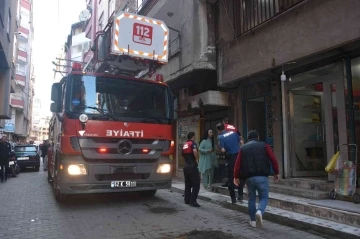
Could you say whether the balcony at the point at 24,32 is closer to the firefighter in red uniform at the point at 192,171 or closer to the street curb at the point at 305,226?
the firefighter in red uniform at the point at 192,171

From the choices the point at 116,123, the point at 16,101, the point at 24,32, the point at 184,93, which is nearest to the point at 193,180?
the point at 116,123

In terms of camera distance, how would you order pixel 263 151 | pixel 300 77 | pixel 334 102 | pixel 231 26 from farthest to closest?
pixel 231 26
pixel 300 77
pixel 334 102
pixel 263 151

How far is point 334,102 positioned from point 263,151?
3.16m

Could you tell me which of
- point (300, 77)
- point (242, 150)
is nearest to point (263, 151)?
point (242, 150)

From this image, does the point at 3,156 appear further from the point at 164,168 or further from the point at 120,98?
the point at 164,168

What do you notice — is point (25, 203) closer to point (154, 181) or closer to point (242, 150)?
point (154, 181)

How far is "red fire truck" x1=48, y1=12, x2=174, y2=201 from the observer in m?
6.54

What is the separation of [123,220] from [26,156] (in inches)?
577

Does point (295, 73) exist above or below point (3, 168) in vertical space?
above

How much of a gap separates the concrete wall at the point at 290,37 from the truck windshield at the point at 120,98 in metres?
2.86

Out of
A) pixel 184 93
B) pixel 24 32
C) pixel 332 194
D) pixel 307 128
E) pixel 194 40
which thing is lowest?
pixel 332 194

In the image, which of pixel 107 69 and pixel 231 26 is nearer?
pixel 107 69

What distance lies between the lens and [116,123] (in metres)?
6.78

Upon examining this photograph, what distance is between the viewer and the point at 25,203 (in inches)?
303
